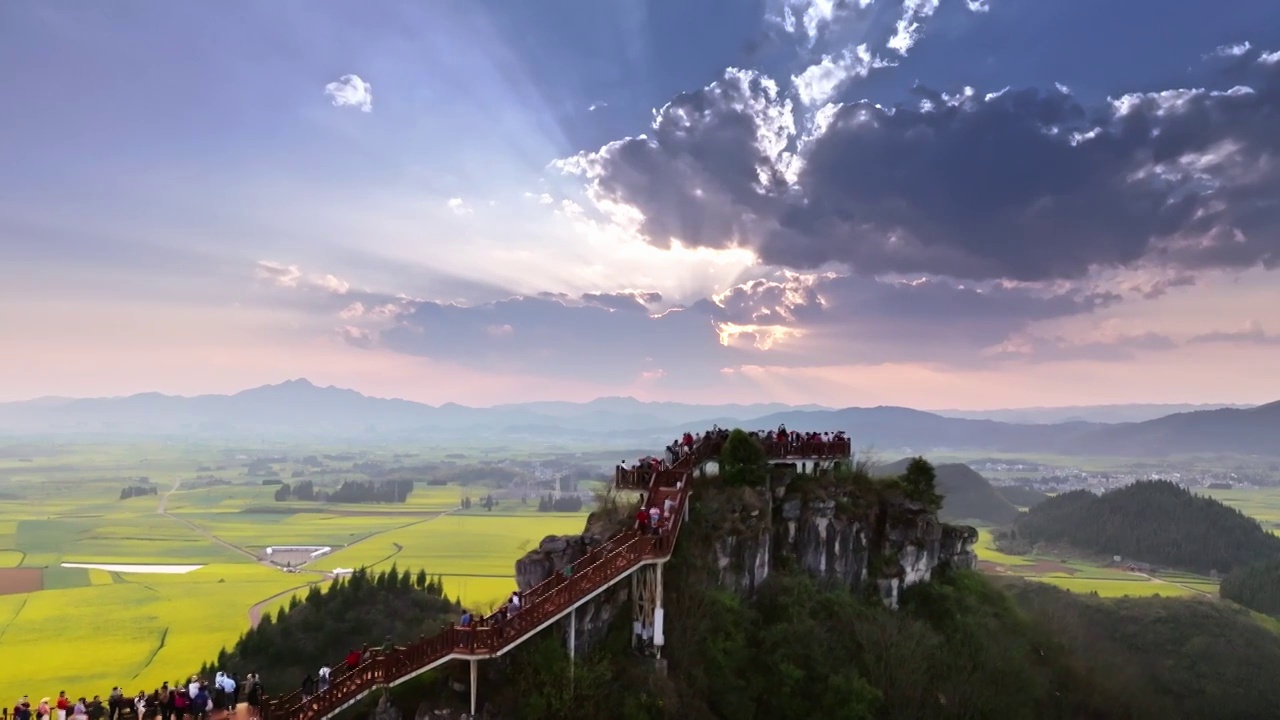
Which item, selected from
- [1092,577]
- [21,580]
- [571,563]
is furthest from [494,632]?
[1092,577]

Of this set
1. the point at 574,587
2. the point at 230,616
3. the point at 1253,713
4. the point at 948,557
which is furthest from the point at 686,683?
the point at 230,616

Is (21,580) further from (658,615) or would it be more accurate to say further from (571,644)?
(658,615)

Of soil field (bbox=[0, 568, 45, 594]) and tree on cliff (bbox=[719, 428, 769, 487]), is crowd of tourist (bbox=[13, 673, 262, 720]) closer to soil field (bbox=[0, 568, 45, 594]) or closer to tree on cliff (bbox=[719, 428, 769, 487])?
tree on cliff (bbox=[719, 428, 769, 487])

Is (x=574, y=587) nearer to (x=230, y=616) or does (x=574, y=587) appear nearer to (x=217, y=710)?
(x=217, y=710)

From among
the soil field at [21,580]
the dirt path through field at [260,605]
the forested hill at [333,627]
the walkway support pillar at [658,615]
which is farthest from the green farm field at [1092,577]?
the soil field at [21,580]

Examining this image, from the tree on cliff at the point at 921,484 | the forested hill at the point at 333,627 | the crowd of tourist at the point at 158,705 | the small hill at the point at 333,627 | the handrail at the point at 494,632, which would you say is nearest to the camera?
the crowd of tourist at the point at 158,705

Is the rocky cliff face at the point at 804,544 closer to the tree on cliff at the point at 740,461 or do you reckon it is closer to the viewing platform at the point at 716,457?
the tree on cliff at the point at 740,461

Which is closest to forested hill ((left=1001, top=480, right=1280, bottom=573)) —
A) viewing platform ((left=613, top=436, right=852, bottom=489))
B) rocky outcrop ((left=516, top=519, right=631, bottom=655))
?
viewing platform ((left=613, top=436, right=852, bottom=489))
